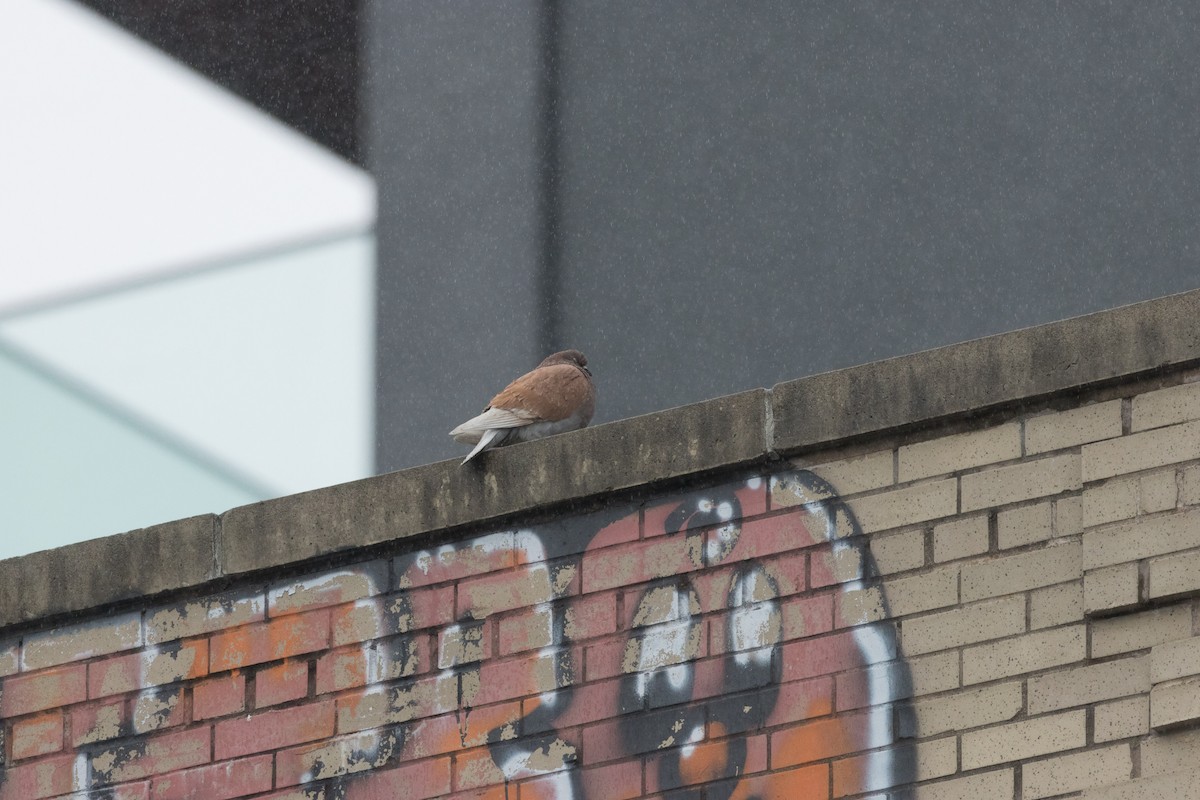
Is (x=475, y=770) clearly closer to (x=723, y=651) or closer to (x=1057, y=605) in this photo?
(x=723, y=651)

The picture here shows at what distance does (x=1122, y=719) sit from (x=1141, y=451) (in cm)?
65

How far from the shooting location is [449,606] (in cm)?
745

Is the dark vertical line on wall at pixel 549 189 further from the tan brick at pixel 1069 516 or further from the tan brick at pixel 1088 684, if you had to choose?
the tan brick at pixel 1088 684

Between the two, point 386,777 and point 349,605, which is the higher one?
point 349,605

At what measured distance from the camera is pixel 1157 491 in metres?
6.51

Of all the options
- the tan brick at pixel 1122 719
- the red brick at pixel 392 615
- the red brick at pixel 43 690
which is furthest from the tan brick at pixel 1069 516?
the red brick at pixel 43 690

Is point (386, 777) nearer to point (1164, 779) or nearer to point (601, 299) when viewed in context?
point (1164, 779)

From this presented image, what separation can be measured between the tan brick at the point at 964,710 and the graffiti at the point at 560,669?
0.23 ft

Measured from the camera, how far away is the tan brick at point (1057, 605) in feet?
21.5

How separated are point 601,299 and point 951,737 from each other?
8.28 m

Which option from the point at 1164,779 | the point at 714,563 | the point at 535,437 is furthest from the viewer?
the point at 535,437

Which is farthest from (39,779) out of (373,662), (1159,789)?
(1159,789)

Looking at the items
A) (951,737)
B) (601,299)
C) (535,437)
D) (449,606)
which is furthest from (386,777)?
(601,299)

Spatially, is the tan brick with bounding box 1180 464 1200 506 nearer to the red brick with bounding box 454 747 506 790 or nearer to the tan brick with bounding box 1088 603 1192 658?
the tan brick with bounding box 1088 603 1192 658
